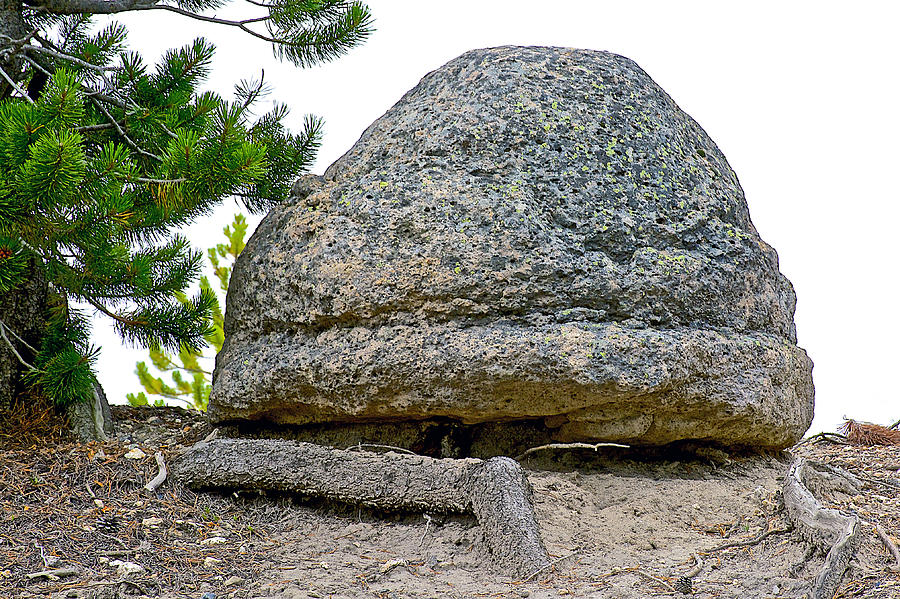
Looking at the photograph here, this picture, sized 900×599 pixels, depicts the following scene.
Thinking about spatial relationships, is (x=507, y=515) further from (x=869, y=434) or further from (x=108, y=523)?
(x=869, y=434)

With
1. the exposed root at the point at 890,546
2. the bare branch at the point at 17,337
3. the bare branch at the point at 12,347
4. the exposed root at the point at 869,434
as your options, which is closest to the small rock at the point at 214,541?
the bare branch at the point at 12,347

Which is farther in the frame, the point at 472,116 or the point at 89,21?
the point at 89,21

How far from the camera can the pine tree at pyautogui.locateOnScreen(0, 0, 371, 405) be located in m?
4.71

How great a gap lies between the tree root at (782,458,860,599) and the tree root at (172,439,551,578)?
1132 mm

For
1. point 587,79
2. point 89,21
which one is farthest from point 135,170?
point 587,79

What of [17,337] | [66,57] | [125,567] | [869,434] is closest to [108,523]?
[125,567]

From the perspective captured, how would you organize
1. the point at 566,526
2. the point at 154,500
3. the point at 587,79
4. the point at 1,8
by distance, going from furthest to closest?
the point at 1,8 → the point at 587,79 → the point at 154,500 → the point at 566,526

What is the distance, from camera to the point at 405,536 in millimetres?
4547

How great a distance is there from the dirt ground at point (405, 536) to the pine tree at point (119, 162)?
31.6 inches

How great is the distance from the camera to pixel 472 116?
16.8ft

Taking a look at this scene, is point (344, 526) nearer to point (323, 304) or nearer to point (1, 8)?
point (323, 304)

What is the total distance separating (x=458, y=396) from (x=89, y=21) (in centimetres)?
394

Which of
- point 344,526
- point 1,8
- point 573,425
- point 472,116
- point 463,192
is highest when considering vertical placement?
point 1,8

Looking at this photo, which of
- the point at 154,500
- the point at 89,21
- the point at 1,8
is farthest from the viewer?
the point at 89,21
